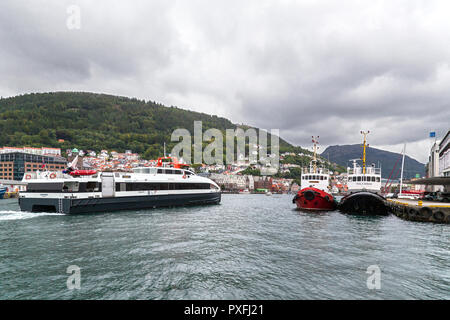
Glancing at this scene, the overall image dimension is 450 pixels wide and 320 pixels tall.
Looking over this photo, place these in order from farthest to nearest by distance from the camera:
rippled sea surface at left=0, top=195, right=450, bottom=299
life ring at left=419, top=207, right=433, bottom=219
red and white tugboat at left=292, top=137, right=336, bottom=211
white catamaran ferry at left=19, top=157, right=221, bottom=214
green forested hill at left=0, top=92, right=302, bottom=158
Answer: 1. green forested hill at left=0, top=92, right=302, bottom=158
2. red and white tugboat at left=292, top=137, right=336, bottom=211
3. white catamaran ferry at left=19, top=157, right=221, bottom=214
4. life ring at left=419, top=207, right=433, bottom=219
5. rippled sea surface at left=0, top=195, right=450, bottom=299

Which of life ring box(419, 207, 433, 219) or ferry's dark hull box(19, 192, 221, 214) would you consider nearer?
life ring box(419, 207, 433, 219)

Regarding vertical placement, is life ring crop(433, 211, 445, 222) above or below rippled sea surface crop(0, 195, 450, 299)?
below

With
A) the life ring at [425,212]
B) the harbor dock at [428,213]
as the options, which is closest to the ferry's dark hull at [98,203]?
the harbor dock at [428,213]

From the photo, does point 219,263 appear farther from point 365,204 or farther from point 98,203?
point 365,204

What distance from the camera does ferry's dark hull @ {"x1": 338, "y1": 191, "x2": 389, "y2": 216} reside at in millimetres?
25609

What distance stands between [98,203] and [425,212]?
32.6 metres

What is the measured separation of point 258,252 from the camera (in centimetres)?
1098

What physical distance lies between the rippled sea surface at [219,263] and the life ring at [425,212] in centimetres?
723

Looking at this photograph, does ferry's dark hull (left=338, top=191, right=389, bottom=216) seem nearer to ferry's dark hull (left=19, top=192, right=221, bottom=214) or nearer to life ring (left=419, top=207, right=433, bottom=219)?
life ring (left=419, top=207, right=433, bottom=219)

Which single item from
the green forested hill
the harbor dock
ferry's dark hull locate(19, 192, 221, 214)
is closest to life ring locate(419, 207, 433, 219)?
the harbor dock

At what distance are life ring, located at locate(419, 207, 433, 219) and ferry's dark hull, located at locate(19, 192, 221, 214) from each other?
26.7m
